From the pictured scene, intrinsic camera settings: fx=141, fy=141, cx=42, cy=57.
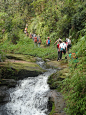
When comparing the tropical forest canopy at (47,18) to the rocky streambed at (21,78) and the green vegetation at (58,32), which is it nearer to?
the green vegetation at (58,32)

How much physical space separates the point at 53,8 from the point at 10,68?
13.9 metres

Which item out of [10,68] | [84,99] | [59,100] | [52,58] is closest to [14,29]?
[52,58]

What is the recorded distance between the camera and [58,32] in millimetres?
17594

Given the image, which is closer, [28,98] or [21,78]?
[28,98]

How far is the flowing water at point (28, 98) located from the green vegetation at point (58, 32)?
2.90 feet

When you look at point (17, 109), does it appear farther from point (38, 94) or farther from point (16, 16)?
point (16, 16)

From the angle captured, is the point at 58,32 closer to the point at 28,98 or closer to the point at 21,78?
the point at 21,78

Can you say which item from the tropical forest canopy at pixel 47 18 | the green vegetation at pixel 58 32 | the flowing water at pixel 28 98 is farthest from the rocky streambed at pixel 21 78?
the tropical forest canopy at pixel 47 18

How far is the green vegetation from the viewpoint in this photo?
5152mm

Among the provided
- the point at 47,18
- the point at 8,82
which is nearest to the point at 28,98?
the point at 8,82

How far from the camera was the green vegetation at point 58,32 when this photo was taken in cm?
515

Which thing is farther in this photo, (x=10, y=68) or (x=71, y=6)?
(x=71, y=6)

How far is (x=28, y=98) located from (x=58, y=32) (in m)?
11.6

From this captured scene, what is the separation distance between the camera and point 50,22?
1998cm
